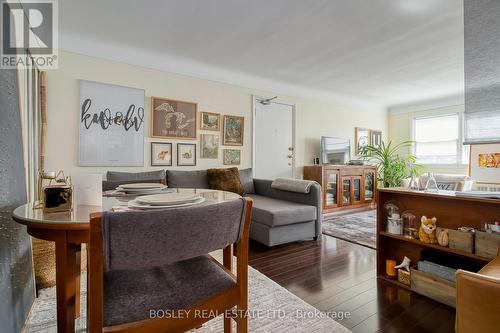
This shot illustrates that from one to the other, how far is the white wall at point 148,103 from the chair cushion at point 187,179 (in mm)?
325

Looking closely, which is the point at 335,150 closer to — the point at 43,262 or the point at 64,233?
the point at 43,262

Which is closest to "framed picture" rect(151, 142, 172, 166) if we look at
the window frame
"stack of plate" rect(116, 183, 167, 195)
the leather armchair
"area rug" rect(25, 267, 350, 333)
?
"area rug" rect(25, 267, 350, 333)

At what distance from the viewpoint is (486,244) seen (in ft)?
4.68

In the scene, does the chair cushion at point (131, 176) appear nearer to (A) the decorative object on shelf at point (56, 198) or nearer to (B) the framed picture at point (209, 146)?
(B) the framed picture at point (209, 146)

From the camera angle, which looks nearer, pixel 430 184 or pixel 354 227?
pixel 430 184

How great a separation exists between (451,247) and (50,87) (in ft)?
12.6

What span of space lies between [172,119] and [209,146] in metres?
0.64

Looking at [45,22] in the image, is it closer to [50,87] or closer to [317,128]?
[50,87]

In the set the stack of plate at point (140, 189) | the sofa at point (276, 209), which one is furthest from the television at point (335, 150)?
the stack of plate at point (140, 189)

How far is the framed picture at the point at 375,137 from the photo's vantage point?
5668 millimetres

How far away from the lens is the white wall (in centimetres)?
262

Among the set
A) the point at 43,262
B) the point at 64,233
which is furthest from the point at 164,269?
the point at 43,262

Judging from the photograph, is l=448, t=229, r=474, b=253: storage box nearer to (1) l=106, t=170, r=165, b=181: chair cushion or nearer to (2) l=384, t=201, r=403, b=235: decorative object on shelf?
(2) l=384, t=201, r=403, b=235: decorative object on shelf

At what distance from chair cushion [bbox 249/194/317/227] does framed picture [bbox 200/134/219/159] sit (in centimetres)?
119
